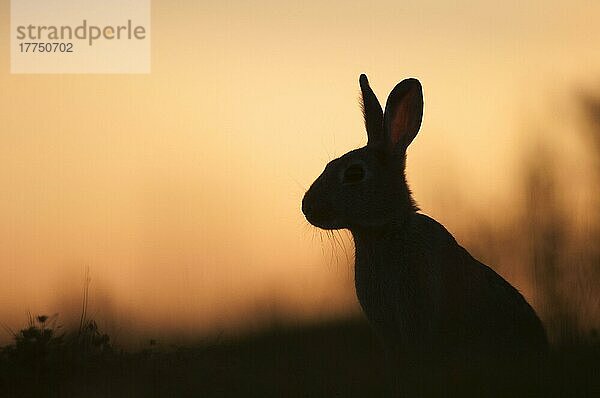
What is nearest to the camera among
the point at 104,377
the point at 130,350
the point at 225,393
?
the point at 225,393

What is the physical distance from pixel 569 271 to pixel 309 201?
1.90 meters

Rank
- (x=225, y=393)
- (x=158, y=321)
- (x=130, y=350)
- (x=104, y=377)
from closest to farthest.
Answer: (x=225, y=393)
(x=104, y=377)
(x=130, y=350)
(x=158, y=321)

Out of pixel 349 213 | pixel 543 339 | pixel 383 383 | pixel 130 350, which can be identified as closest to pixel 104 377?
pixel 130 350

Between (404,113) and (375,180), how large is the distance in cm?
60

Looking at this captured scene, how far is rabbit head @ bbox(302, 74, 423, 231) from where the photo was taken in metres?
7.26

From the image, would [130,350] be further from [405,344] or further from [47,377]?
[405,344]

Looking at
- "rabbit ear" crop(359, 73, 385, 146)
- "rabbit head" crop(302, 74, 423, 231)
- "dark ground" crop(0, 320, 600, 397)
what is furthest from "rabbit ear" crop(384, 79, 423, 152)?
→ "dark ground" crop(0, 320, 600, 397)

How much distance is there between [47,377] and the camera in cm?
594

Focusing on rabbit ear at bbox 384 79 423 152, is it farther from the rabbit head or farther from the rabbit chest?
the rabbit chest

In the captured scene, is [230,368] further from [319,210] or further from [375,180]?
[375,180]

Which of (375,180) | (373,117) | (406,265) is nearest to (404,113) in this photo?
(373,117)

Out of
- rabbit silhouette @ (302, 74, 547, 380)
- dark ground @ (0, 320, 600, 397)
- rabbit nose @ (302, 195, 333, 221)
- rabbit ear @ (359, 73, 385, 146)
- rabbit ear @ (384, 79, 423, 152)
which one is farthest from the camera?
rabbit ear @ (359, 73, 385, 146)

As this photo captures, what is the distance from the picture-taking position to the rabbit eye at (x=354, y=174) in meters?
7.32

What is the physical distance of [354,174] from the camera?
735 centimetres
